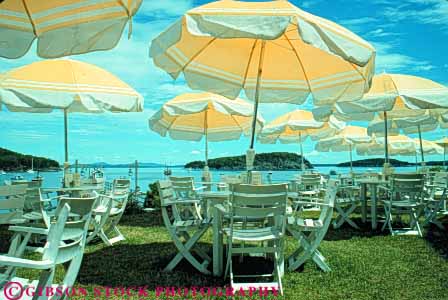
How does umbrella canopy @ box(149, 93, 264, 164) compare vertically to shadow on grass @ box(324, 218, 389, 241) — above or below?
above

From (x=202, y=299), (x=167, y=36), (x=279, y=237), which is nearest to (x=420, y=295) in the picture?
(x=279, y=237)

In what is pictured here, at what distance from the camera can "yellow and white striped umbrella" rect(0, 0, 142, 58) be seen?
11.7 feet

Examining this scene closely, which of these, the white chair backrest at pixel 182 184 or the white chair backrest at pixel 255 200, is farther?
the white chair backrest at pixel 182 184

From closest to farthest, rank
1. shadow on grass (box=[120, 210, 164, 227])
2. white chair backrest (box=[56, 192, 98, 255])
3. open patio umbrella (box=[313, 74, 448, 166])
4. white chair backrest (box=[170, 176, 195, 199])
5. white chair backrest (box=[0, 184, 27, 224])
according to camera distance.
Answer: white chair backrest (box=[56, 192, 98, 255]) < white chair backrest (box=[0, 184, 27, 224]) < white chair backrest (box=[170, 176, 195, 199]) < open patio umbrella (box=[313, 74, 448, 166]) < shadow on grass (box=[120, 210, 164, 227])

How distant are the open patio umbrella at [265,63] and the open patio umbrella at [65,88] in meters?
1.23

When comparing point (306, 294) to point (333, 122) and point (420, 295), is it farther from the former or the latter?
point (333, 122)

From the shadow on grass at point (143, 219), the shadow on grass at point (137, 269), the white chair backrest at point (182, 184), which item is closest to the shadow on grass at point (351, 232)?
the shadow on grass at point (137, 269)

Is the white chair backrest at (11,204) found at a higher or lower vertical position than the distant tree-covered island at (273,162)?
lower

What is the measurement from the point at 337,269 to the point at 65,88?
4.48 metres

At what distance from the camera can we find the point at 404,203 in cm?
768

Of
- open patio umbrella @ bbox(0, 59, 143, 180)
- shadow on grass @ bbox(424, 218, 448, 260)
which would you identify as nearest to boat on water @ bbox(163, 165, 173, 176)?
open patio umbrella @ bbox(0, 59, 143, 180)

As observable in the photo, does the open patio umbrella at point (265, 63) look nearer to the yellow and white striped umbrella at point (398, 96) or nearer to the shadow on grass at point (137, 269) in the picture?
the shadow on grass at point (137, 269)

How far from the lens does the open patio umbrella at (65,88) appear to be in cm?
586

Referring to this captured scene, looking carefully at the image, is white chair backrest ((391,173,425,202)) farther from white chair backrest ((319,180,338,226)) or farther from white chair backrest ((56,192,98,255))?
white chair backrest ((56,192,98,255))
